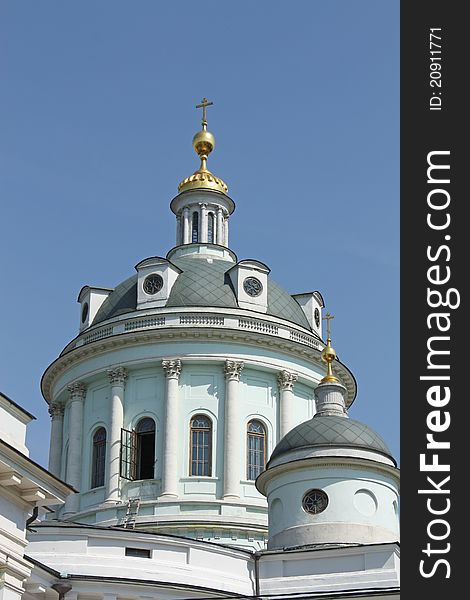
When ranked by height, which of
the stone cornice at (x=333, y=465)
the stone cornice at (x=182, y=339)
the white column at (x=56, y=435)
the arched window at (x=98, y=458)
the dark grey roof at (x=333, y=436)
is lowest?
the stone cornice at (x=333, y=465)

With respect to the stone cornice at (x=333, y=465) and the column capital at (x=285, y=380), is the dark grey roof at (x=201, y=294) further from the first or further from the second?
the stone cornice at (x=333, y=465)

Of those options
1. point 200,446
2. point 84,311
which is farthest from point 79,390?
point 200,446

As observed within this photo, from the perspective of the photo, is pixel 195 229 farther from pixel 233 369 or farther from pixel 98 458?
pixel 98 458

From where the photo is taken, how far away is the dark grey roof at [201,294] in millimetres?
47094

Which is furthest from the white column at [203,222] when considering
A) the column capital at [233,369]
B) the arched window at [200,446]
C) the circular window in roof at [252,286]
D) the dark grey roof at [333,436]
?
the dark grey roof at [333,436]

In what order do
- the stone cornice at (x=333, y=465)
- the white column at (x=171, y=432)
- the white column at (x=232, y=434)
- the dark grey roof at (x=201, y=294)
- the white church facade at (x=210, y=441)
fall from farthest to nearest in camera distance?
the dark grey roof at (x=201, y=294)
the white column at (x=232, y=434)
the white column at (x=171, y=432)
the stone cornice at (x=333, y=465)
the white church facade at (x=210, y=441)

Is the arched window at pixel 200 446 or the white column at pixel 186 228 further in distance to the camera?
the white column at pixel 186 228

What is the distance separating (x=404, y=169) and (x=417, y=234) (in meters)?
0.95

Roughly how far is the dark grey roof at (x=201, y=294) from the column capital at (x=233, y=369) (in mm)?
2110

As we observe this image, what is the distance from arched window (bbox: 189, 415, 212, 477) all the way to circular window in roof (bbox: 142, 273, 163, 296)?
4.86 m

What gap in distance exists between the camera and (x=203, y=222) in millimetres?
51906

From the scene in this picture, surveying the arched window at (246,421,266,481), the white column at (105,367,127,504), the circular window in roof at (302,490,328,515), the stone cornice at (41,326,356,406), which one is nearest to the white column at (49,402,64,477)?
the stone cornice at (41,326,356,406)

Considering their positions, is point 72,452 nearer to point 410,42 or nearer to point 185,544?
point 185,544

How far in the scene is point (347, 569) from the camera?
3575 centimetres
